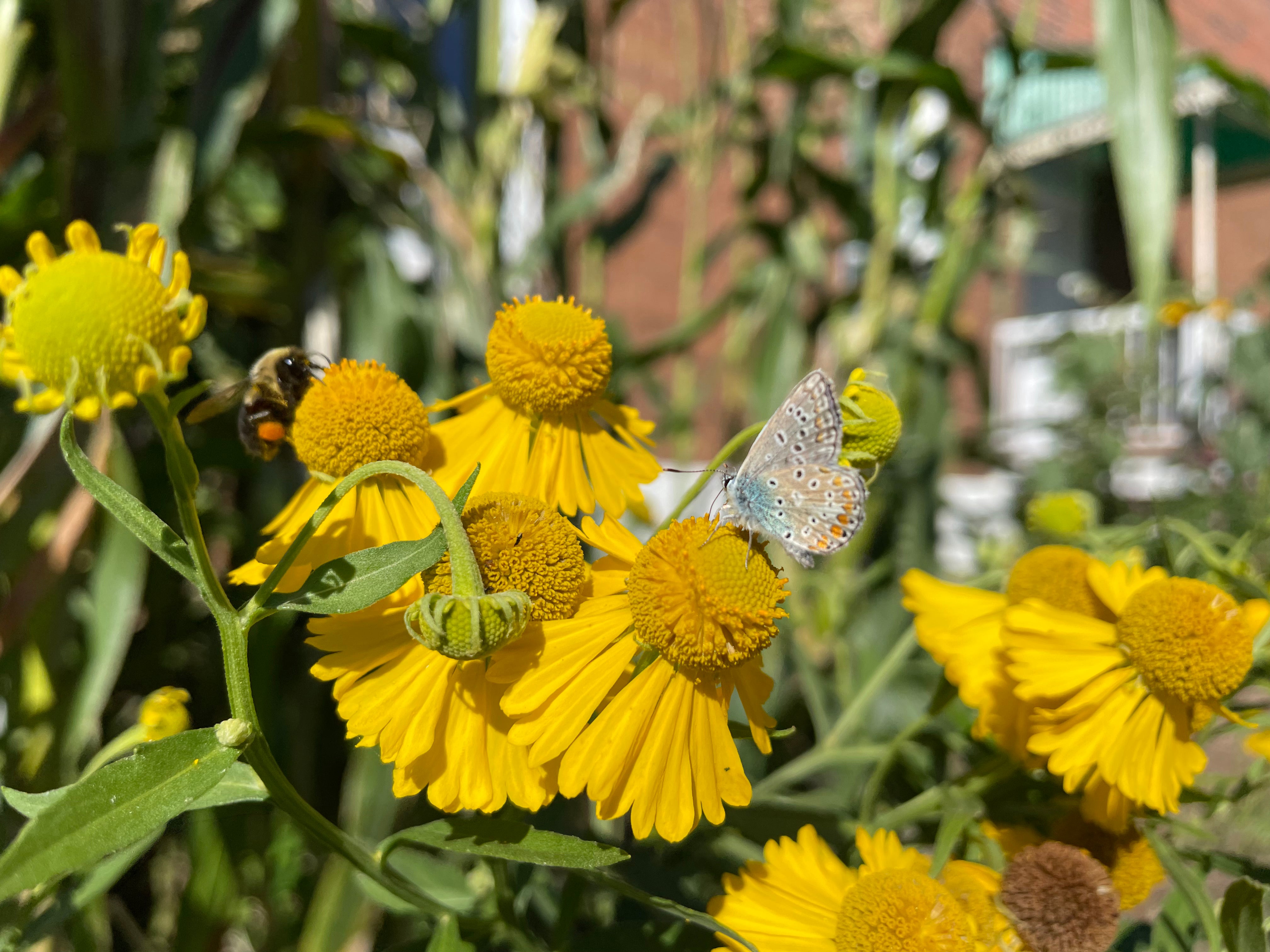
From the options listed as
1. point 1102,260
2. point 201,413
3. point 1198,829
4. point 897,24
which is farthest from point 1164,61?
point 1102,260

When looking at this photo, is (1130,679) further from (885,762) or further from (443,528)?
(443,528)

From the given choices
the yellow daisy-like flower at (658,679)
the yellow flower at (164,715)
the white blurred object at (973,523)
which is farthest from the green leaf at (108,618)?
the white blurred object at (973,523)

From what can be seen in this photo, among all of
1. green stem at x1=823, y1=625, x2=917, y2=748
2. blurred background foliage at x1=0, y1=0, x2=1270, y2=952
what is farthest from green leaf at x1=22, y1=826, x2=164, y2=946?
green stem at x1=823, y1=625, x2=917, y2=748

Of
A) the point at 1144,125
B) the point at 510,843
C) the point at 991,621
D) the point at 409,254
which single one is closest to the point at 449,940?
the point at 510,843

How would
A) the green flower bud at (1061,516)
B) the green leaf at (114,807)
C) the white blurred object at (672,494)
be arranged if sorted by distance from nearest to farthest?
the green leaf at (114,807)
the green flower bud at (1061,516)
the white blurred object at (672,494)

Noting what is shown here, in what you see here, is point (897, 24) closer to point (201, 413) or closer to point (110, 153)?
point (110, 153)

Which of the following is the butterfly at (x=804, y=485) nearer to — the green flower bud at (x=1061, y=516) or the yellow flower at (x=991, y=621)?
the yellow flower at (x=991, y=621)

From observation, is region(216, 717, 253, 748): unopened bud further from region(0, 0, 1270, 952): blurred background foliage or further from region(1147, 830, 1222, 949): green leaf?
region(1147, 830, 1222, 949): green leaf
